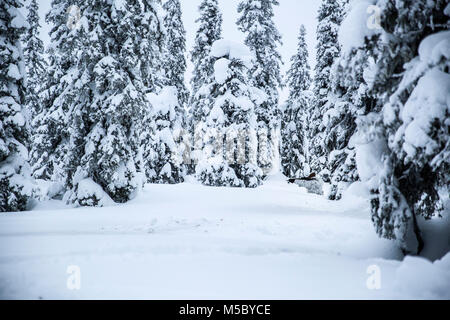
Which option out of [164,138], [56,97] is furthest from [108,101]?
[164,138]

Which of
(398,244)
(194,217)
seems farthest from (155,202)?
(398,244)

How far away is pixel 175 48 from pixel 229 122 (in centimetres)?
1086

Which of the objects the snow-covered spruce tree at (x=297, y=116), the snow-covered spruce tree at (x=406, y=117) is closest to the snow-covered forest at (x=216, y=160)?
the snow-covered spruce tree at (x=406, y=117)

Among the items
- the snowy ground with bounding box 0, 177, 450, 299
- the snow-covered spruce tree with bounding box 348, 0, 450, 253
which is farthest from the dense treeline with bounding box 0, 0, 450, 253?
the snowy ground with bounding box 0, 177, 450, 299

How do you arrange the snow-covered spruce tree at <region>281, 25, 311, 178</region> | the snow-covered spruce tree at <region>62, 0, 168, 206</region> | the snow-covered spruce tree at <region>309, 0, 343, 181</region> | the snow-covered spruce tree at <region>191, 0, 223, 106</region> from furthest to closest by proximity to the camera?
the snow-covered spruce tree at <region>281, 25, 311, 178</region> → the snow-covered spruce tree at <region>191, 0, 223, 106</region> → the snow-covered spruce tree at <region>309, 0, 343, 181</region> → the snow-covered spruce tree at <region>62, 0, 168, 206</region>

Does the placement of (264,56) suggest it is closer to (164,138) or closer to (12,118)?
(164,138)

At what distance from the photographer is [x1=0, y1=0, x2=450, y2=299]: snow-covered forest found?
390cm

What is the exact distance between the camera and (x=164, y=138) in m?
22.2

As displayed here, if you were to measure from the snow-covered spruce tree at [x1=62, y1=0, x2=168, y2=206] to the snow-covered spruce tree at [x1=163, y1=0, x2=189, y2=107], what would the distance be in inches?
462

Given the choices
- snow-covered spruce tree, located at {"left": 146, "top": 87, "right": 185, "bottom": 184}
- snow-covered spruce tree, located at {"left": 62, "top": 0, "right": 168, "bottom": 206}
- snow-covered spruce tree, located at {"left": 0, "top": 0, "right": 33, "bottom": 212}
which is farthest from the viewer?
snow-covered spruce tree, located at {"left": 146, "top": 87, "right": 185, "bottom": 184}

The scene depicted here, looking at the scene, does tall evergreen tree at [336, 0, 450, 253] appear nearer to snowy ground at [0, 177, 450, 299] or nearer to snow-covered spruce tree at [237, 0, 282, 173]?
snowy ground at [0, 177, 450, 299]

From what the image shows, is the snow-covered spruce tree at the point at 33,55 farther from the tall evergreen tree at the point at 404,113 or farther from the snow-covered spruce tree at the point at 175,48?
the tall evergreen tree at the point at 404,113

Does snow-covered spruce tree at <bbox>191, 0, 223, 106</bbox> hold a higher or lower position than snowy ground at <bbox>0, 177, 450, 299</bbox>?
higher

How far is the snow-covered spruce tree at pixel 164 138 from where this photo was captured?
73.0 ft
